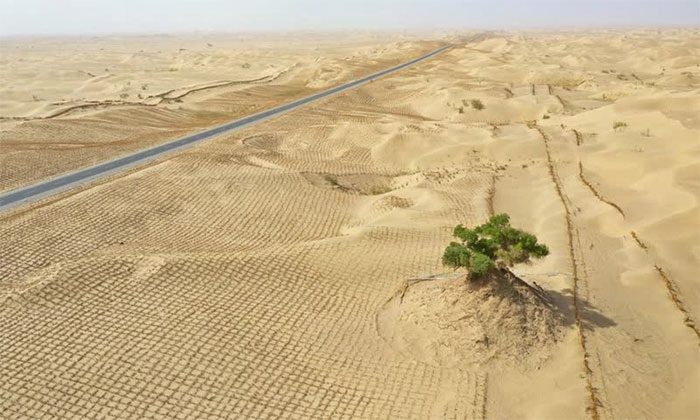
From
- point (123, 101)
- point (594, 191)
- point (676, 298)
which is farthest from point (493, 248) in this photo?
point (123, 101)

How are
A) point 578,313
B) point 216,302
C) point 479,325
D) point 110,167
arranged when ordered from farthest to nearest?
1. point 110,167
2. point 216,302
3. point 578,313
4. point 479,325

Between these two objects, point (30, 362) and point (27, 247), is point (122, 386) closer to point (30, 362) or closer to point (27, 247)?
point (30, 362)

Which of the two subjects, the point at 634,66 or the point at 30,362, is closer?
the point at 30,362

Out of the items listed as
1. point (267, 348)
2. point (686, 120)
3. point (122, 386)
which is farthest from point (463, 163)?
point (122, 386)

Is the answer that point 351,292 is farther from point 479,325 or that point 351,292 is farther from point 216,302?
point 479,325

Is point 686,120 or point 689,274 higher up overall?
point 686,120

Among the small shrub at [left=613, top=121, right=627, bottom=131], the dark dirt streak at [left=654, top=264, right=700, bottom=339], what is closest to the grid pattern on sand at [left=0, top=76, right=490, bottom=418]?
the dark dirt streak at [left=654, top=264, right=700, bottom=339]

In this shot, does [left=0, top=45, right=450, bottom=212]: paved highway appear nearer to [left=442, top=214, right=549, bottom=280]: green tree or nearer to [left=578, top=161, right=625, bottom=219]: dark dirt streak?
[left=442, top=214, right=549, bottom=280]: green tree
